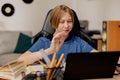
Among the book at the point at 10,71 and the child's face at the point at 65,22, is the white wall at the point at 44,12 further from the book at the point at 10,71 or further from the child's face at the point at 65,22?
the book at the point at 10,71

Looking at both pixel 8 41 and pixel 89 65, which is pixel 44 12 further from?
pixel 89 65

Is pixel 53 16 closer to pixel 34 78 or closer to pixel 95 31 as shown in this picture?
pixel 34 78

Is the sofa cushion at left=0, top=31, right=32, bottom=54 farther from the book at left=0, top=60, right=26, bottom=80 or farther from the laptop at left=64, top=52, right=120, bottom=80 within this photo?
the laptop at left=64, top=52, right=120, bottom=80

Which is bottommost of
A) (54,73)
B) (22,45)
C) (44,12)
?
(22,45)

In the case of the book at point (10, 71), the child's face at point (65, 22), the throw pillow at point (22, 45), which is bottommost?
the throw pillow at point (22, 45)

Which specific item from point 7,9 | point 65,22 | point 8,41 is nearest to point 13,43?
point 8,41

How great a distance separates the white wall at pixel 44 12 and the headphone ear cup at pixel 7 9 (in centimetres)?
7

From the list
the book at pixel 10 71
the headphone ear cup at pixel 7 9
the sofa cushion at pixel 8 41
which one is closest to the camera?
the book at pixel 10 71

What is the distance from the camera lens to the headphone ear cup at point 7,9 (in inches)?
198

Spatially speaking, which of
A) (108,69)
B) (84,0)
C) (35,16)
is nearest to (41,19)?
(35,16)

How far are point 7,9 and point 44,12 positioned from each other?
827mm

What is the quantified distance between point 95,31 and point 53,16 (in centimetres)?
326

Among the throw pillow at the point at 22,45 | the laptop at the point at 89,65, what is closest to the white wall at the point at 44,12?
the throw pillow at the point at 22,45

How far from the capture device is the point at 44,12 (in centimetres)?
539
